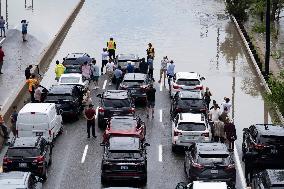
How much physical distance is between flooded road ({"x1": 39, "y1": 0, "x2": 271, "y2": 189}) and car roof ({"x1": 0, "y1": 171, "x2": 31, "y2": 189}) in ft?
11.5

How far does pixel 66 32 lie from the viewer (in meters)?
58.4

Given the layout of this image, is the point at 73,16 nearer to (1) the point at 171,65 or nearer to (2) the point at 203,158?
(1) the point at 171,65

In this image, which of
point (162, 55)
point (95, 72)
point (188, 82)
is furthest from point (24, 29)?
point (188, 82)

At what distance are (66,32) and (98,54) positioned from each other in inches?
364

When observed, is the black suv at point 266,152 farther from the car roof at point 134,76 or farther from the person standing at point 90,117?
the car roof at point 134,76

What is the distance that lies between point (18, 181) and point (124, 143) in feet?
16.5

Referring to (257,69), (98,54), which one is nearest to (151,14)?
(98,54)

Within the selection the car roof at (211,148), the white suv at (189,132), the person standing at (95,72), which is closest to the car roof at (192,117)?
the white suv at (189,132)

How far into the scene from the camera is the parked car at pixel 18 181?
22.6 m

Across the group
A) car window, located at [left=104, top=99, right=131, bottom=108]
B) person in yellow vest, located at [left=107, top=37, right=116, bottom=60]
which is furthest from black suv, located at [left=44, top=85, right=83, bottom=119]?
person in yellow vest, located at [left=107, top=37, right=116, bottom=60]

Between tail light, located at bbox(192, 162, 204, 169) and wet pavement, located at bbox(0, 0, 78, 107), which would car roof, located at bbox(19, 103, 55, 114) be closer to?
wet pavement, located at bbox(0, 0, 78, 107)

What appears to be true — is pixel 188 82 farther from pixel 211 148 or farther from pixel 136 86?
pixel 211 148

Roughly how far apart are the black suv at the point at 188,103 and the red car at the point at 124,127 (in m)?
3.06

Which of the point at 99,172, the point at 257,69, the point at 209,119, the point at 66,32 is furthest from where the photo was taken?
the point at 66,32
